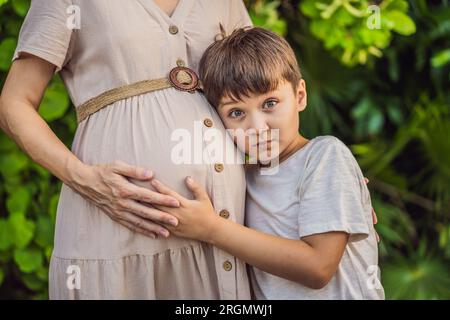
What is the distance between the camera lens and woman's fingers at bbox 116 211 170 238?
60.5 inches

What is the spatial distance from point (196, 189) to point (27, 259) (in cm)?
128

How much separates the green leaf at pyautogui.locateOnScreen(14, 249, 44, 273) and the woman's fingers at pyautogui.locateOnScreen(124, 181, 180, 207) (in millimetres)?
1201

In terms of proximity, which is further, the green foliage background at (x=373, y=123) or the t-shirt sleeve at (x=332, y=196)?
the green foliage background at (x=373, y=123)

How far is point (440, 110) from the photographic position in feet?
10.9

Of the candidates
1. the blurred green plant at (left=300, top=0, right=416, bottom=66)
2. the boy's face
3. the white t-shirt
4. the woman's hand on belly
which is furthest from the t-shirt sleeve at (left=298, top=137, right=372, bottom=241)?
the blurred green plant at (left=300, top=0, right=416, bottom=66)

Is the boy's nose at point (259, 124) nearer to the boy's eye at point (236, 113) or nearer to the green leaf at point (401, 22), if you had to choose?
the boy's eye at point (236, 113)

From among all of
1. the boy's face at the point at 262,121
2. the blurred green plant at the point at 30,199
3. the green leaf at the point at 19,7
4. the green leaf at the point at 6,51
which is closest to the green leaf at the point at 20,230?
the blurred green plant at the point at 30,199

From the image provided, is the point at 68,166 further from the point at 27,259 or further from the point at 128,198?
the point at 27,259

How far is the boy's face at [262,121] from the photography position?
5.38 ft

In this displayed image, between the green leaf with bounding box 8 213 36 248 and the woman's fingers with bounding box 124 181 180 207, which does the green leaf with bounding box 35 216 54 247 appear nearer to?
the green leaf with bounding box 8 213 36 248

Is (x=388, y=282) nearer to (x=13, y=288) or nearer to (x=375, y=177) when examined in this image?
(x=375, y=177)

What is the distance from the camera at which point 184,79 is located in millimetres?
1671

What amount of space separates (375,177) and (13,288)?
1851mm

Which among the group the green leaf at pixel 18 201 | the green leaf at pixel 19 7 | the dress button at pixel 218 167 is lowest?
the green leaf at pixel 18 201
